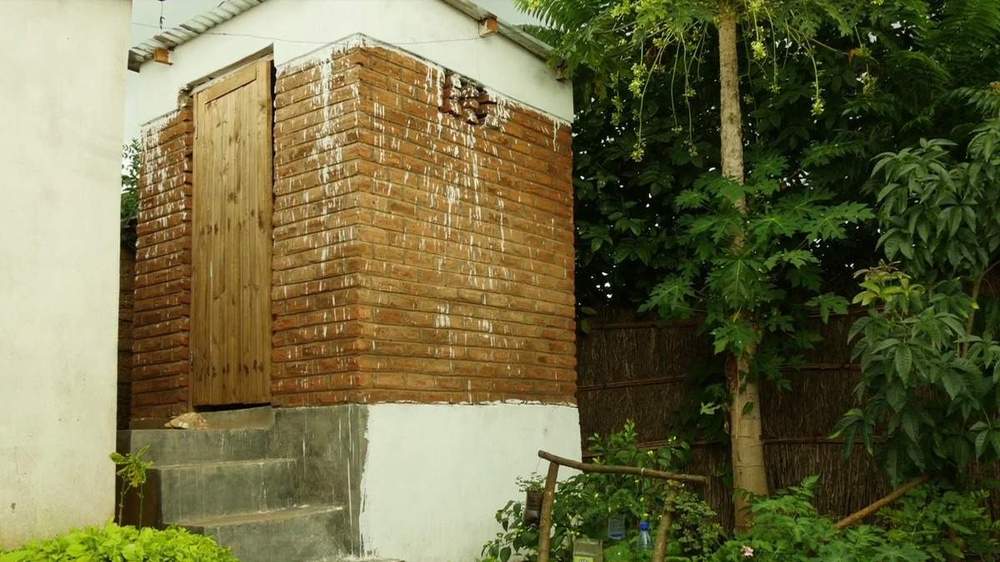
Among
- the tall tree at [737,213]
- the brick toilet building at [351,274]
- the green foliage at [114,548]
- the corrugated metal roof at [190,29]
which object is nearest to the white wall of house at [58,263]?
the green foliage at [114,548]

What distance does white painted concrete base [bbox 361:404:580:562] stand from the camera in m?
6.28

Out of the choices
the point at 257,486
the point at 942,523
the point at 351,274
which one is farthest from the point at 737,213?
the point at 257,486

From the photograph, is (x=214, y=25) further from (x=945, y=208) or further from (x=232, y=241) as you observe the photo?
(x=945, y=208)

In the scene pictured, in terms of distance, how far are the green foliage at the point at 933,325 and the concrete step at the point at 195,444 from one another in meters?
3.81

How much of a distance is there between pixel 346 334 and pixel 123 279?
375 cm

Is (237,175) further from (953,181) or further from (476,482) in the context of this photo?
(953,181)

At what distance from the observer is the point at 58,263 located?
17.2 ft

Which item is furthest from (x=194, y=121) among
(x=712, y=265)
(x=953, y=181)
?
(x=953, y=181)

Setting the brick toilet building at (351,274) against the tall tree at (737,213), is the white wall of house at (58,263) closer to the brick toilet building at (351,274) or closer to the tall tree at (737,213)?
the brick toilet building at (351,274)

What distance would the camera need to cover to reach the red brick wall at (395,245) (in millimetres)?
6434

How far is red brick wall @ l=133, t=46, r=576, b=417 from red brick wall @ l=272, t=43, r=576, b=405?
0.01 meters

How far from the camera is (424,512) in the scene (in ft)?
21.6

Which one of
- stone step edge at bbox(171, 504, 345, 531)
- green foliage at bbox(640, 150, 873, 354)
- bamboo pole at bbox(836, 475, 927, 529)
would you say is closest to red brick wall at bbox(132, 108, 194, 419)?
stone step edge at bbox(171, 504, 345, 531)

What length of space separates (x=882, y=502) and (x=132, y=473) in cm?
450
